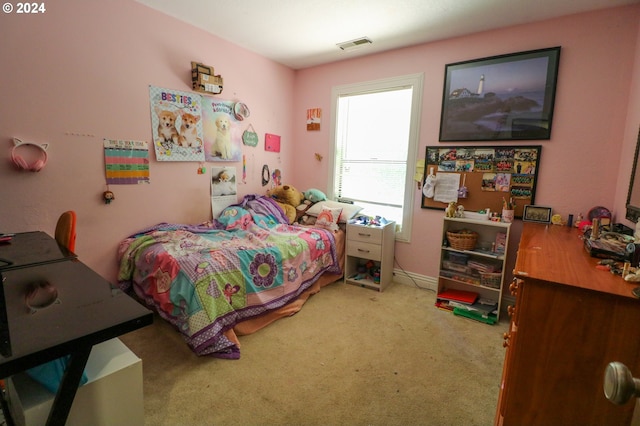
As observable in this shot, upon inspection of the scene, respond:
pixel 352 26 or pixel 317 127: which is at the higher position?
pixel 352 26

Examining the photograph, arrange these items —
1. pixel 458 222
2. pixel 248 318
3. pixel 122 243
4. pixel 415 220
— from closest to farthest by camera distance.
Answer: pixel 248 318, pixel 122 243, pixel 458 222, pixel 415 220

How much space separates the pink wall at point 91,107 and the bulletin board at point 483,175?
7.69 ft

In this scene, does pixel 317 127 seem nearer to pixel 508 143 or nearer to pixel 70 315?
pixel 508 143

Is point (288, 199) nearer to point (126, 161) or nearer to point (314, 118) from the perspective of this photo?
point (314, 118)

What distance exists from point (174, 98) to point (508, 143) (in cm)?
296

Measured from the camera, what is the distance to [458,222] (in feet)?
9.21

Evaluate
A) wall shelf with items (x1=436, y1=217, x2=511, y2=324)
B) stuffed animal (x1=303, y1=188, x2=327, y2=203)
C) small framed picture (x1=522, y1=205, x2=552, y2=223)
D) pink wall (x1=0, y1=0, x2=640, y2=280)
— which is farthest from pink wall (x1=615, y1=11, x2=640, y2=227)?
stuffed animal (x1=303, y1=188, x2=327, y2=203)

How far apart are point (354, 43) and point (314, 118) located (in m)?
1.01

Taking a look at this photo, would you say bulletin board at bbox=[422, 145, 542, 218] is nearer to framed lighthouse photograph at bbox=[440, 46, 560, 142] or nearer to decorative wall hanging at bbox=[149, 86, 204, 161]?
framed lighthouse photograph at bbox=[440, 46, 560, 142]

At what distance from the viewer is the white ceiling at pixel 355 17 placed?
2.21 metres

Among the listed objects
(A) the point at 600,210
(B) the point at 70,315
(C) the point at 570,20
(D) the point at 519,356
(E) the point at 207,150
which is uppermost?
(C) the point at 570,20

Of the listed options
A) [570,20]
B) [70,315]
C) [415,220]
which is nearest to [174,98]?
[70,315]

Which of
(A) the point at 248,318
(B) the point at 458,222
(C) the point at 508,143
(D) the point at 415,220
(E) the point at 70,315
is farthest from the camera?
(D) the point at 415,220

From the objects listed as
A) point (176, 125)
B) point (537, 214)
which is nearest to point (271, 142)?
point (176, 125)
